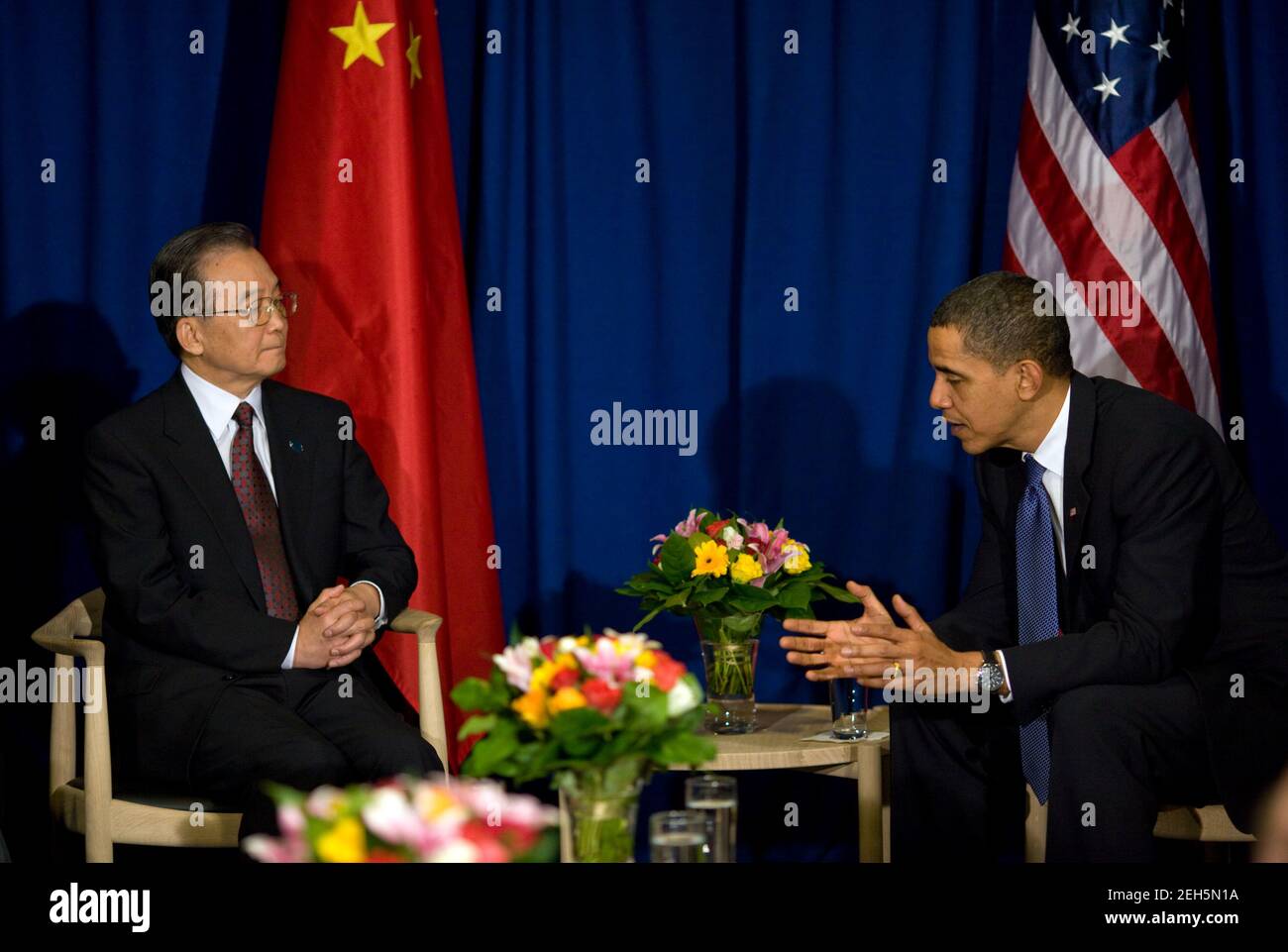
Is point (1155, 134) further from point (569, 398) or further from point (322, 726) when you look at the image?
point (322, 726)

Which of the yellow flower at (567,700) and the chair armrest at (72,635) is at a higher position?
the yellow flower at (567,700)

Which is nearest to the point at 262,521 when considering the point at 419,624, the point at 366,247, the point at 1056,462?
the point at 419,624

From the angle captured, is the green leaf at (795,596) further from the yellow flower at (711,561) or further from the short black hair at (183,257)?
the short black hair at (183,257)

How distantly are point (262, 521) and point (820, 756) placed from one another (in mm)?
1320

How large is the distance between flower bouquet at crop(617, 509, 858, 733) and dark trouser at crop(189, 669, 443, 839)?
0.62 m

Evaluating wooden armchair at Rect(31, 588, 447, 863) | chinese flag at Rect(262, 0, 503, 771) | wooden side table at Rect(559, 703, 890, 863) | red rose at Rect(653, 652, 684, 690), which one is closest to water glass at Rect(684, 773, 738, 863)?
red rose at Rect(653, 652, 684, 690)

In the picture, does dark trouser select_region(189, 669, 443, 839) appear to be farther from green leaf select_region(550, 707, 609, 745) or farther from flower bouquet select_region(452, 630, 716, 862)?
green leaf select_region(550, 707, 609, 745)

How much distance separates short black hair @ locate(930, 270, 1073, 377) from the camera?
3.12 meters

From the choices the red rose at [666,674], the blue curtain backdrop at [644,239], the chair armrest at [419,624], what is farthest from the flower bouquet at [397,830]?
the blue curtain backdrop at [644,239]

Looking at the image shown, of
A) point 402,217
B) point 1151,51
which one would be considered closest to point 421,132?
point 402,217

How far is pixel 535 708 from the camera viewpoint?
1.97 metres

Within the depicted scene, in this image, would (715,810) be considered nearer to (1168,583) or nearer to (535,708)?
(535,708)

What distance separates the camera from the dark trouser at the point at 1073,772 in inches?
108

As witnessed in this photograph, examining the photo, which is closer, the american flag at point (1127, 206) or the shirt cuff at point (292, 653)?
the shirt cuff at point (292, 653)
